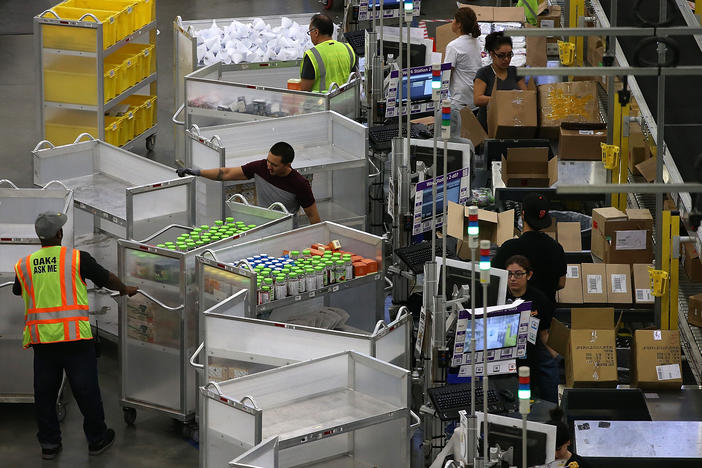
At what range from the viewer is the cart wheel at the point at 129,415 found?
9.99 metres

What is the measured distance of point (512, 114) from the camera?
13188 millimetres

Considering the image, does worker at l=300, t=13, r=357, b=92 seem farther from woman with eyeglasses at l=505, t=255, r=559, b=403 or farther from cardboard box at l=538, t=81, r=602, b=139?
woman with eyeglasses at l=505, t=255, r=559, b=403

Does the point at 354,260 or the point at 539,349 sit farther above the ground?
the point at 354,260

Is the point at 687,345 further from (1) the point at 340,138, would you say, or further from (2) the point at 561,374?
(1) the point at 340,138

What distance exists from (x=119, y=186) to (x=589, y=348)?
453 centimetres

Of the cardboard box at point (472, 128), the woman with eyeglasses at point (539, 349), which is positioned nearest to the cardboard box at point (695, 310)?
the woman with eyeglasses at point (539, 349)

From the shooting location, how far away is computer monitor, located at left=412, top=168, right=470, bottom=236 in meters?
10.2

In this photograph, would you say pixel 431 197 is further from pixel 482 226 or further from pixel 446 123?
pixel 446 123

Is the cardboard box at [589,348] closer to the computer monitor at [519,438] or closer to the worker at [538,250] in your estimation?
the worker at [538,250]

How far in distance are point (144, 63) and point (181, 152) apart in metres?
1.51

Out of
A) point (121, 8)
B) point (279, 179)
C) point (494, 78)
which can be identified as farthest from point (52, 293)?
point (121, 8)

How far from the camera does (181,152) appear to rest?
14.2 m

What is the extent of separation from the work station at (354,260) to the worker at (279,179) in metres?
0.02

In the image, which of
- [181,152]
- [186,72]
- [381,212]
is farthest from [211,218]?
[186,72]
